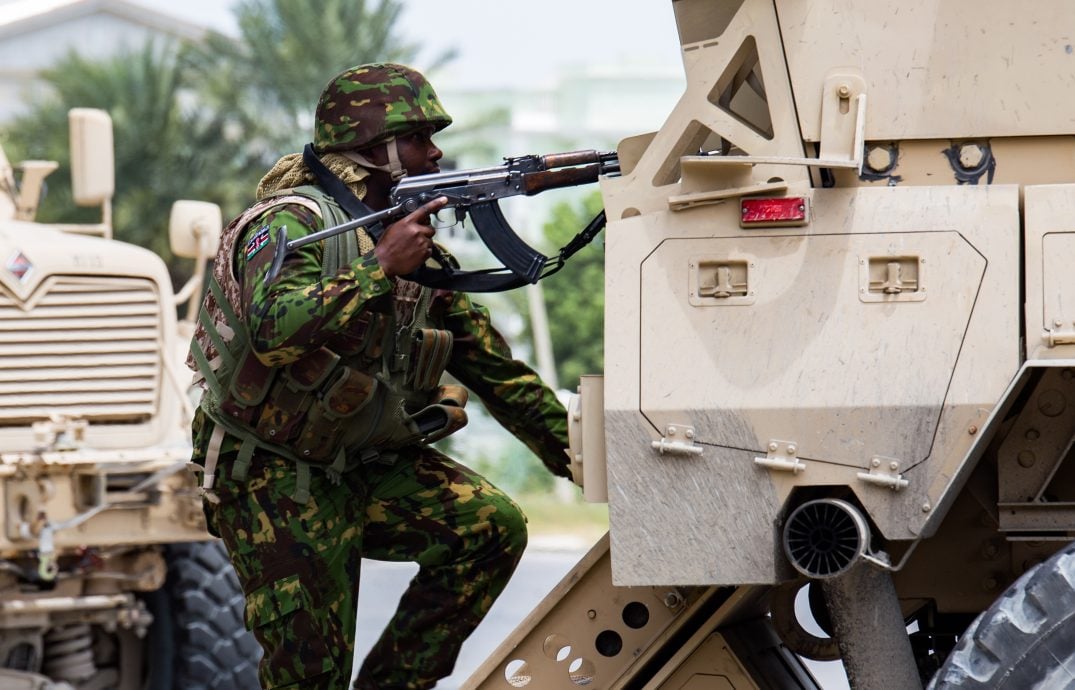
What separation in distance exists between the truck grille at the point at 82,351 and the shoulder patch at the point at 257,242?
3.20m

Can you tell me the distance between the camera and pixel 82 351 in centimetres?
760

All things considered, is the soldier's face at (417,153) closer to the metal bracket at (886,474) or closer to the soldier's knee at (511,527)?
the soldier's knee at (511,527)

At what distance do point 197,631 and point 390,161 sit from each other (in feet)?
11.5

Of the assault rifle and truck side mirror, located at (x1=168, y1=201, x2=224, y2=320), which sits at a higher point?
the assault rifle

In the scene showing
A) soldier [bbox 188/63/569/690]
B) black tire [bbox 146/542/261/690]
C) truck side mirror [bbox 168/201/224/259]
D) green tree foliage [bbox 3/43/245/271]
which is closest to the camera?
soldier [bbox 188/63/569/690]

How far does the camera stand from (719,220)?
3.82m

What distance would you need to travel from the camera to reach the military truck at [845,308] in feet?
12.1

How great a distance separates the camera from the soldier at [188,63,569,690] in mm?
4395

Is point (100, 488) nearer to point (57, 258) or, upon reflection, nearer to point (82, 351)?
point (82, 351)

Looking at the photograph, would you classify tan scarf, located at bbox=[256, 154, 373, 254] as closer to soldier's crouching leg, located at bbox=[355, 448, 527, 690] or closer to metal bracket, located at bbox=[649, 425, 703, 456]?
soldier's crouching leg, located at bbox=[355, 448, 527, 690]

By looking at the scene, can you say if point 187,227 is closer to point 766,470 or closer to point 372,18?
point 766,470

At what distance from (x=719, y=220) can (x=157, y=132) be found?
17.9 meters

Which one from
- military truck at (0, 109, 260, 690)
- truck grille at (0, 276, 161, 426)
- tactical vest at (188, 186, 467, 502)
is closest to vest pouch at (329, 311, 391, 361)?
tactical vest at (188, 186, 467, 502)

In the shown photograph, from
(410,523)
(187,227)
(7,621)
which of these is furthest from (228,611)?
(410,523)
